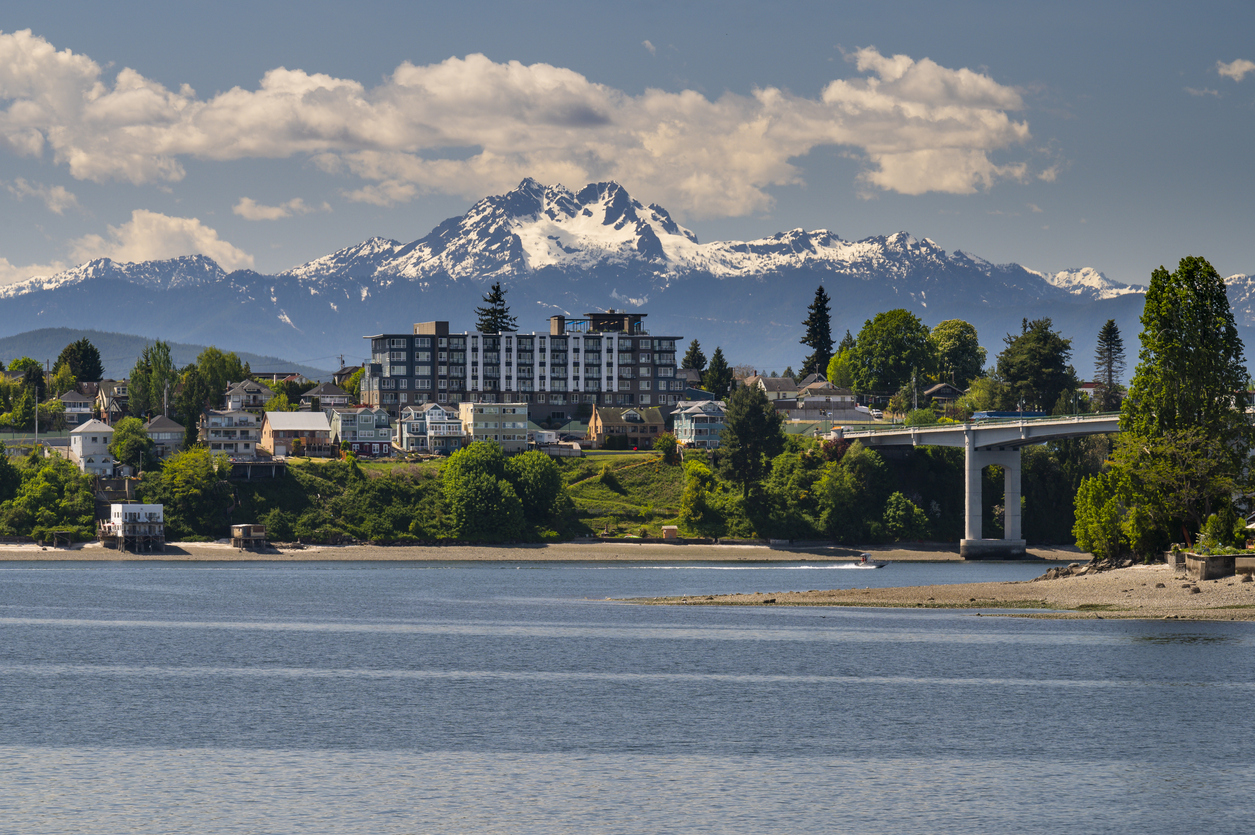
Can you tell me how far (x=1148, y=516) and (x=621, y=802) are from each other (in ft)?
217

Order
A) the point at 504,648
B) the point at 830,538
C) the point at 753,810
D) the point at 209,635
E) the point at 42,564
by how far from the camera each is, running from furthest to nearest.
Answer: the point at 830,538, the point at 42,564, the point at 209,635, the point at 504,648, the point at 753,810

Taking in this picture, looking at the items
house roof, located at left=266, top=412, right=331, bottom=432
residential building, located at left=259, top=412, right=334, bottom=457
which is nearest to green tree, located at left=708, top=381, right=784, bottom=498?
residential building, located at left=259, top=412, right=334, bottom=457

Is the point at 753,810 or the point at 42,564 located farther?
the point at 42,564

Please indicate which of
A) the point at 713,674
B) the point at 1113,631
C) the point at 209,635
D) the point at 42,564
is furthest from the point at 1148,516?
the point at 42,564

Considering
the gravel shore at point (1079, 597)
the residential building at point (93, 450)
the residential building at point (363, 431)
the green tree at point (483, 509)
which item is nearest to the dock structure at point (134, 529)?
the residential building at point (93, 450)

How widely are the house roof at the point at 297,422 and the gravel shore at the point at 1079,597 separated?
93002 mm

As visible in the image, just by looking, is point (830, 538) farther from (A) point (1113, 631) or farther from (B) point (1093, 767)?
(B) point (1093, 767)

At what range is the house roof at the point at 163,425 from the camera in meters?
171

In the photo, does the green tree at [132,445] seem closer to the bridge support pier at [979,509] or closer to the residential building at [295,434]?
the residential building at [295,434]

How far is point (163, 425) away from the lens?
171750 millimetres

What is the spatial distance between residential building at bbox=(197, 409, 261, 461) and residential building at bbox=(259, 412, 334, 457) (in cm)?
458

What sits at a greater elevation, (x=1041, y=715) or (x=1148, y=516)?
(x=1148, y=516)

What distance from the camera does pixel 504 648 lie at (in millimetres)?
73312

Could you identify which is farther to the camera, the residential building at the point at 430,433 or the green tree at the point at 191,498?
the residential building at the point at 430,433
